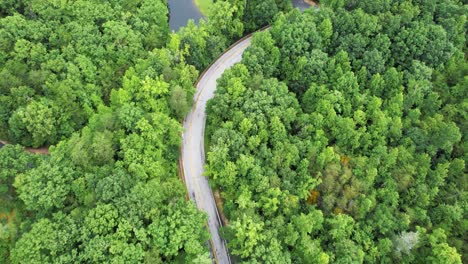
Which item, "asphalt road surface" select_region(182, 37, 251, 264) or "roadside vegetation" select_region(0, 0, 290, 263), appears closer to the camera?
"roadside vegetation" select_region(0, 0, 290, 263)

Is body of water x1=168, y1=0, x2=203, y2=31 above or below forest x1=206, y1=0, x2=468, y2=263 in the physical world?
above

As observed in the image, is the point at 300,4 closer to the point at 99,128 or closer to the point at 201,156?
the point at 201,156

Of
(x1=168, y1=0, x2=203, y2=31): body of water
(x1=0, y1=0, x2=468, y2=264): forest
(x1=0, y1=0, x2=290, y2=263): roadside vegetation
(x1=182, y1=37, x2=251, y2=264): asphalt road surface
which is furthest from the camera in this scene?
(x1=168, y1=0, x2=203, y2=31): body of water

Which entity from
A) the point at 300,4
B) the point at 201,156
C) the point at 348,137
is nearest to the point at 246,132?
the point at 201,156

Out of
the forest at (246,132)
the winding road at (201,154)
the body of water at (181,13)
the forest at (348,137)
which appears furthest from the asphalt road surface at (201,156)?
the body of water at (181,13)

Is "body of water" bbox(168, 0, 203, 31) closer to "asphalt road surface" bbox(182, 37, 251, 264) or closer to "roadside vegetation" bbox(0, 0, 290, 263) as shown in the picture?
"roadside vegetation" bbox(0, 0, 290, 263)

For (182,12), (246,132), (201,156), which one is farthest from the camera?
(182,12)

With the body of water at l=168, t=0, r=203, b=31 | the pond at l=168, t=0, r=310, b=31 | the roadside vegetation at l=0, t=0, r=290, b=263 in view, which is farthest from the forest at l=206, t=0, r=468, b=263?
the body of water at l=168, t=0, r=203, b=31

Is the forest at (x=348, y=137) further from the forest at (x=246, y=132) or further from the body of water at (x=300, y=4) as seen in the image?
the body of water at (x=300, y=4)
